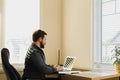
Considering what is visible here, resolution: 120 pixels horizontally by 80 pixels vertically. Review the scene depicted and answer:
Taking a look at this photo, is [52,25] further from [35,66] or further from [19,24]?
[35,66]

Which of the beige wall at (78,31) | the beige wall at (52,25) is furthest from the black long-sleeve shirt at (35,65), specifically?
the beige wall at (52,25)

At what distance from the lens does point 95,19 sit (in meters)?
3.58

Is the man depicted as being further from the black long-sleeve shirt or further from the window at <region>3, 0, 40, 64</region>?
the window at <region>3, 0, 40, 64</region>

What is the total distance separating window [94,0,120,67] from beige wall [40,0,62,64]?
850mm

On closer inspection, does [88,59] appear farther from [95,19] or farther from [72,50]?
[95,19]

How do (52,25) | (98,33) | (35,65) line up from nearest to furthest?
(35,65)
(98,33)
(52,25)

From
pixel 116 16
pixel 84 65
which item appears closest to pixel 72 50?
pixel 84 65

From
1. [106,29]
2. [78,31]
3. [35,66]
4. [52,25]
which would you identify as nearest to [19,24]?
[52,25]

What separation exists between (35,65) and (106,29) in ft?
4.46

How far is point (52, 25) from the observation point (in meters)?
4.09

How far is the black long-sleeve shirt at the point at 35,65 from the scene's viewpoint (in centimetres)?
269

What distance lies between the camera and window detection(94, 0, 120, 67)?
3289 millimetres

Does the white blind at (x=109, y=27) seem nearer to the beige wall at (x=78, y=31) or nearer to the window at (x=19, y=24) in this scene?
the beige wall at (x=78, y=31)

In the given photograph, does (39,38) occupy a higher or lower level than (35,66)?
higher
